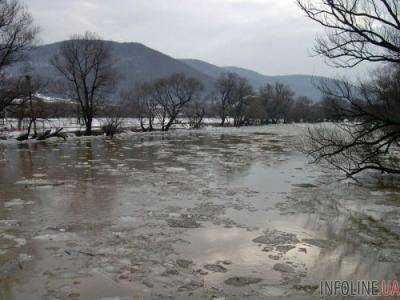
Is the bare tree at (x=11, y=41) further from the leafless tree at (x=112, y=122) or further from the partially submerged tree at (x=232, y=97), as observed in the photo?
the partially submerged tree at (x=232, y=97)

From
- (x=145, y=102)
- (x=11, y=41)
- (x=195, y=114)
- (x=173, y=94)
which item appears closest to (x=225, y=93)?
(x=195, y=114)

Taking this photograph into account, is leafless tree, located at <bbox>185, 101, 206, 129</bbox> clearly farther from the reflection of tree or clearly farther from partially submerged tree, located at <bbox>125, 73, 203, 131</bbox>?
the reflection of tree

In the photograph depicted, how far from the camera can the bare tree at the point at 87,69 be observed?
50750 millimetres

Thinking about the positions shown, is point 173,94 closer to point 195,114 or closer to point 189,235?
point 195,114

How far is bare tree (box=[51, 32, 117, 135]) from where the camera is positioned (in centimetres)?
5075

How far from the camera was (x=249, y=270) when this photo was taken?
25.2 ft

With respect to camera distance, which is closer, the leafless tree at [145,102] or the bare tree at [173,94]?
the leafless tree at [145,102]

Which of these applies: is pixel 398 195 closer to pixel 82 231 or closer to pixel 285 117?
pixel 82 231

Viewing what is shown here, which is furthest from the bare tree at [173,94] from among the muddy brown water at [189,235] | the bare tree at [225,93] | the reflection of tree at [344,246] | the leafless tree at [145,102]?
the reflection of tree at [344,246]

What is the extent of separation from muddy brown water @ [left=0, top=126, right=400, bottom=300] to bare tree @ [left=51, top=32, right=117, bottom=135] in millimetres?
33991

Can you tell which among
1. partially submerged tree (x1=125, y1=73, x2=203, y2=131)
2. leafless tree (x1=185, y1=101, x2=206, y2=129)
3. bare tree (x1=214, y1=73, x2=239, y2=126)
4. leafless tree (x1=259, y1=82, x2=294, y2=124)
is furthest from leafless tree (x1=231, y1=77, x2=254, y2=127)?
leafless tree (x1=259, y1=82, x2=294, y2=124)

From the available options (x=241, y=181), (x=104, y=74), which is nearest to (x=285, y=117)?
(x=104, y=74)

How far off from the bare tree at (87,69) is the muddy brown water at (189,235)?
3399 cm

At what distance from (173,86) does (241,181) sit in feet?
193
